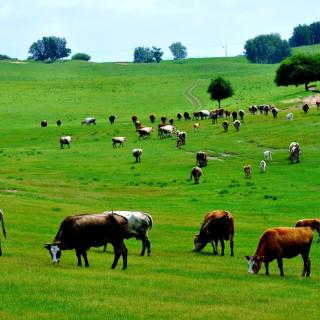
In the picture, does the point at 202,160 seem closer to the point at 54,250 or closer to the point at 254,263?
the point at 254,263

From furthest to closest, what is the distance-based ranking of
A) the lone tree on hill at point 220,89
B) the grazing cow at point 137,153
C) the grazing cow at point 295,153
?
the lone tree on hill at point 220,89 < the grazing cow at point 137,153 < the grazing cow at point 295,153

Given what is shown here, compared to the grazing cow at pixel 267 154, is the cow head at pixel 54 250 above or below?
above

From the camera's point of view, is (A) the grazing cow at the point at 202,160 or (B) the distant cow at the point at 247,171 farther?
(A) the grazing cow at the point at 202,160

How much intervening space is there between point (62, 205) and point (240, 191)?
50.5ft

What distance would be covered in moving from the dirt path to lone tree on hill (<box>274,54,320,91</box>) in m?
18.5

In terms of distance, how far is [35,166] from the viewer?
234 ft

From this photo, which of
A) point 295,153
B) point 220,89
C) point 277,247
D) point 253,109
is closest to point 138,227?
point 277,247

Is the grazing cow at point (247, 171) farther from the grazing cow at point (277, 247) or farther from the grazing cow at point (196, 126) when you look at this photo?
the grazing cow at point (196, 126)

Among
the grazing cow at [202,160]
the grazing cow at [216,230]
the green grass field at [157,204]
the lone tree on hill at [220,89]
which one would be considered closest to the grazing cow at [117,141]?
the green grass field at [157,204]

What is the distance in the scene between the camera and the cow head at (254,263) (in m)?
23.6

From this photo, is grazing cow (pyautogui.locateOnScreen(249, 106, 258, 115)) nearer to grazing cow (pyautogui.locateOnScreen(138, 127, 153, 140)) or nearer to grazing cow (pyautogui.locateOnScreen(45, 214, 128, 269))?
grazing cow (pyautogui.locateOnScreen(138, 127, 153, 140))

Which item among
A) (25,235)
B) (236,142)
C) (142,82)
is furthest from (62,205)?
(142,82)

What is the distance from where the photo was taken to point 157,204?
47.2 m

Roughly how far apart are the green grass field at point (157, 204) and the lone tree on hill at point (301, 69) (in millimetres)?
2797
